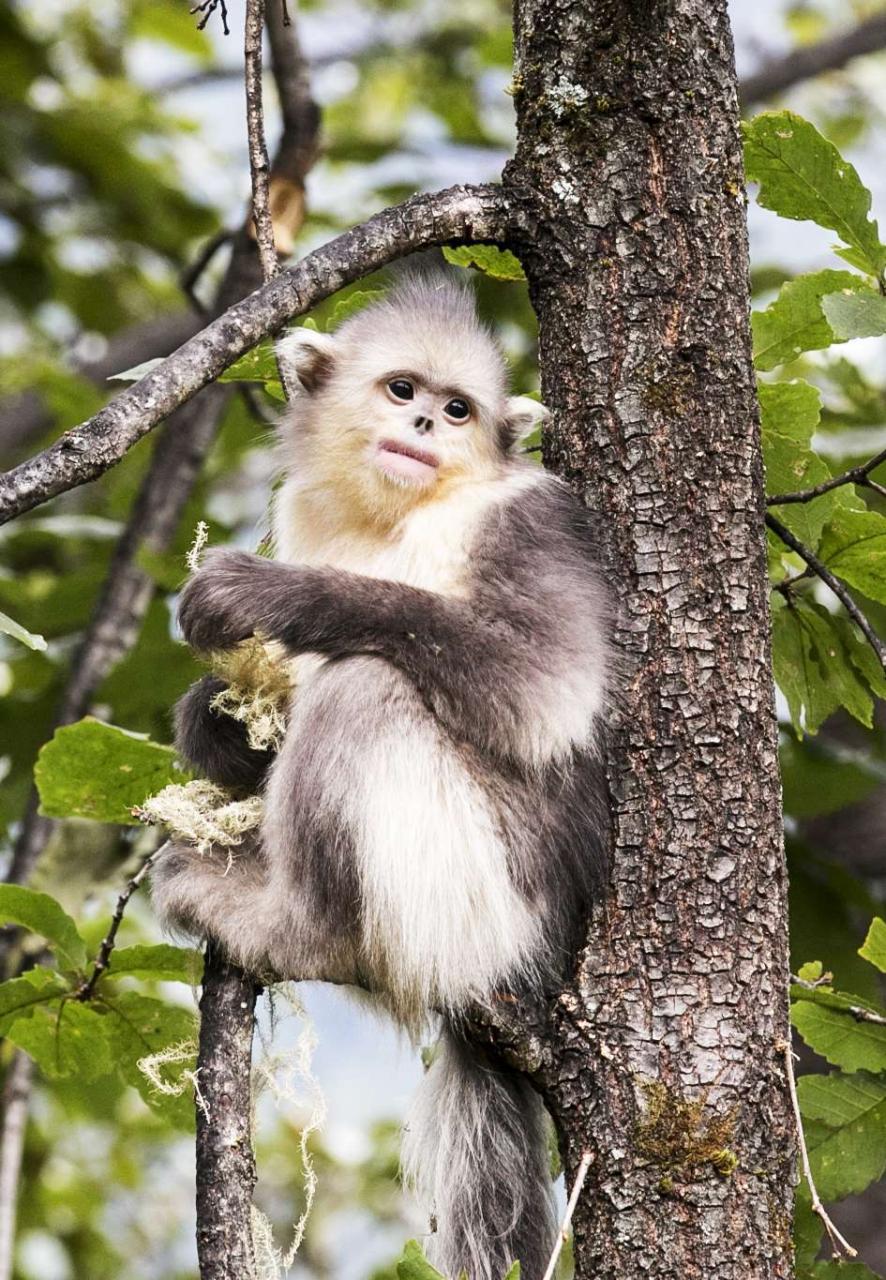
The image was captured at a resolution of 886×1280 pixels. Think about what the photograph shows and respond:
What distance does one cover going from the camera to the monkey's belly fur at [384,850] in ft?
8.70

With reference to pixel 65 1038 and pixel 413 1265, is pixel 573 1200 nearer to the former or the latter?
pixel 413 1265

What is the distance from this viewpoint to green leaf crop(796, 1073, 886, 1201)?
8.13ft

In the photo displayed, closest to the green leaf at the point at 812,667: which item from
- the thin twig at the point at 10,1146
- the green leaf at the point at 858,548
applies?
the green leaf at the point at 858,548

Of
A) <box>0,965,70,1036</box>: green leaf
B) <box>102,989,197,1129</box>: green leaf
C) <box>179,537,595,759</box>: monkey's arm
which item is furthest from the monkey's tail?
<box>0,965,70,1036</box>: green leaf

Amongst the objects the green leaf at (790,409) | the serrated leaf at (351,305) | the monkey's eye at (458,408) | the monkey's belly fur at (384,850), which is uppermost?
the serrated leaf at (351,305)

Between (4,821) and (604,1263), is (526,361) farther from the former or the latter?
(604,1263)

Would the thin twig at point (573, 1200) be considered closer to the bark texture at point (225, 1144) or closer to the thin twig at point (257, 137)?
the bark texture at point (225, 1144)

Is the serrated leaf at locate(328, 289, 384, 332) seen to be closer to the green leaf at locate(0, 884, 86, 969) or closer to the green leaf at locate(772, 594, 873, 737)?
the green leaf at locate(772, 594, 873, 737)

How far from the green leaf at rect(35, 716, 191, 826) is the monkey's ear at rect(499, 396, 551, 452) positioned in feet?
3.10

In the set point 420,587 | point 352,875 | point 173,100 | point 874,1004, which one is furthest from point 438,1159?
point 173,100

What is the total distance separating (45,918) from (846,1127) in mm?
1350

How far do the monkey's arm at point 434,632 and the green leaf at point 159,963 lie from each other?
55cm

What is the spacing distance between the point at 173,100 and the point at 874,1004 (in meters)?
6.39

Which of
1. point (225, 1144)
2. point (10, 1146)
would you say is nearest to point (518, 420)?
point (225, 1144)
